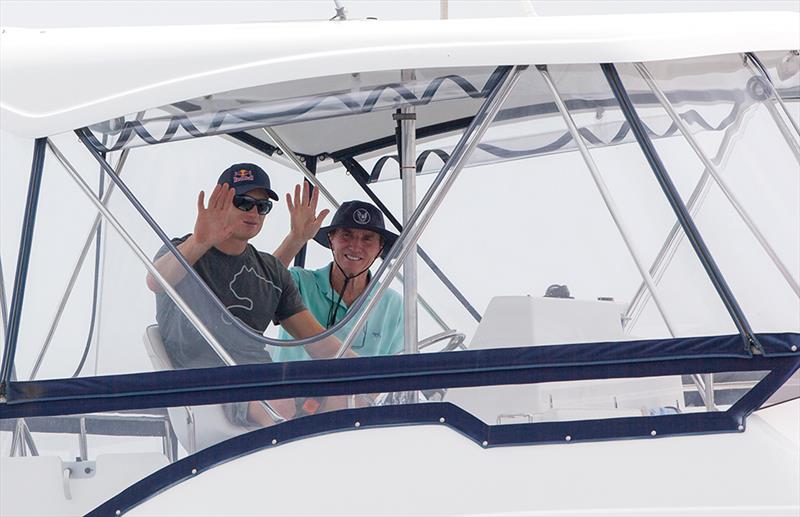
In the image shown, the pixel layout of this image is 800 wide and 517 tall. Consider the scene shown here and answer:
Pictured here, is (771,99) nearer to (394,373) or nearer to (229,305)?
(394,373)

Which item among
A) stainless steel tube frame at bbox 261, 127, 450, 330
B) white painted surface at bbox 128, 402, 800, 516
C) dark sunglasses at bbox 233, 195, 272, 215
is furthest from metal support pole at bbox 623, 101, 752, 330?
dark sunglasses at bbox 233, 195, 272, 215

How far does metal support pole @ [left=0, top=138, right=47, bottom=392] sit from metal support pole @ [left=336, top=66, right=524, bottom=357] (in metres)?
0.87

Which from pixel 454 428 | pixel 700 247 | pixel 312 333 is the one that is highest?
pixel 700 247

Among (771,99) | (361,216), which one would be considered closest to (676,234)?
(771,99)

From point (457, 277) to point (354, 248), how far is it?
0.33 m

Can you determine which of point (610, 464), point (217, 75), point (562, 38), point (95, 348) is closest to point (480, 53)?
point (562, 38)

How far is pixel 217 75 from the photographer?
9.00 ft

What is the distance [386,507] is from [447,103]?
121cm

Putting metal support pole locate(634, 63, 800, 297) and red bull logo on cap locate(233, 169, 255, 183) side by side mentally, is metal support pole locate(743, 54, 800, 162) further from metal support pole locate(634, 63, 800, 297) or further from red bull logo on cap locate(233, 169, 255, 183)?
red bull logo on cap locate(233, 169, 255, 183)

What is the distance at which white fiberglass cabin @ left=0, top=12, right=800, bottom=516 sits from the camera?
8.78 feet

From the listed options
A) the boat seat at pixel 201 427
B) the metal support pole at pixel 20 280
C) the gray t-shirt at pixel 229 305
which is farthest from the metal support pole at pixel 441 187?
the metal support pole at pixel 20 280

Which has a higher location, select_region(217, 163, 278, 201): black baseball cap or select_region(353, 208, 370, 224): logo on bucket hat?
select_region(217, 163, 278, 201): black baseball cap

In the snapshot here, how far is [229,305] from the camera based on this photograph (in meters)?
2.82

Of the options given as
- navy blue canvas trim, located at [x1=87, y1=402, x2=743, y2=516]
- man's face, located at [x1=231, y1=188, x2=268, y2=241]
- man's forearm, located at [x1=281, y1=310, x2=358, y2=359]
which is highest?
man's face, located at [x1=231, y1=188, x2=268, y2=241]
